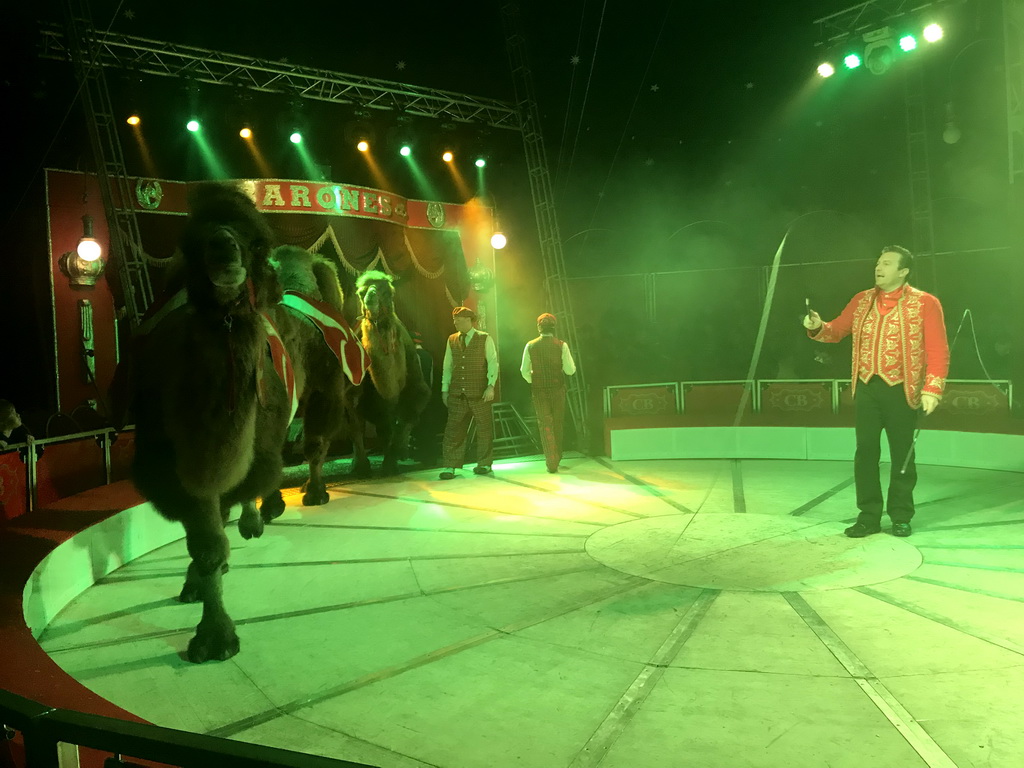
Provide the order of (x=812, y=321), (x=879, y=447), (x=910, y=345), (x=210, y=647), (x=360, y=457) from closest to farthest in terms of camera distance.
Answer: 1. (x=210, y=647)
2. (x=910, y=345)
3. (x=879, y=447)
4. (x=812, y=321)
5. (x=360, y=457)

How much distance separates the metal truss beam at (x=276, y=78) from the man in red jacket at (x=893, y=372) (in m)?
7.46

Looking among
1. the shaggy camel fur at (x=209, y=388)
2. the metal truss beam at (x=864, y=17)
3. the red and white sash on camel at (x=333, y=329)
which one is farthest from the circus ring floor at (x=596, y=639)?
the metal truss beam at (x=864, y=17)

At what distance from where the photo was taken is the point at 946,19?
9.06m

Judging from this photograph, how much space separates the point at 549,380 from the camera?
865 cm

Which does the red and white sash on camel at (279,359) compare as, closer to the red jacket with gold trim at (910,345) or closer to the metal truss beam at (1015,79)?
the red jacket with gold trim at (910,345)

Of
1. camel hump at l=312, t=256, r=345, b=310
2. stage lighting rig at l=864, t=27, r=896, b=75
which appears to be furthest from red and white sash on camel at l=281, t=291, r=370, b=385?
stage lighting rig at l=864, t=27, r=896, b=75

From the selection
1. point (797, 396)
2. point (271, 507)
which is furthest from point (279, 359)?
point (797, 396)

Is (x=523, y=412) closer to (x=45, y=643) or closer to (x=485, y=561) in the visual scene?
(x=485, y=561)

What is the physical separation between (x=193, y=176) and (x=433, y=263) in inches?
151

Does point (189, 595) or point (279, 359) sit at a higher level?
point (279, 359)

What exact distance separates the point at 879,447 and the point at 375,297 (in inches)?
194

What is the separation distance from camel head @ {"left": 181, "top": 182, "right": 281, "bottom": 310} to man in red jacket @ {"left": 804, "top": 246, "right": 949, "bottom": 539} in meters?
3.92

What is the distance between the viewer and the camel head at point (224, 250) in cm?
326

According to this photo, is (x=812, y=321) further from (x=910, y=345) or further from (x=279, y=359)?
(x=279, y=359)
